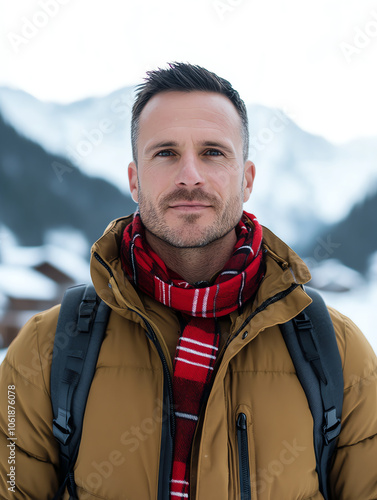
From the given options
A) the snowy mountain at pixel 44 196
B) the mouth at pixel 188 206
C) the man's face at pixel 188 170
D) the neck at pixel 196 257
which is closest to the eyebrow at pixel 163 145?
the man's face at pixel 188 170

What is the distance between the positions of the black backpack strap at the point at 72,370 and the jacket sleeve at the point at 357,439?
884mm

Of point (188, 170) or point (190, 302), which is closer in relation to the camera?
point (190, 302)

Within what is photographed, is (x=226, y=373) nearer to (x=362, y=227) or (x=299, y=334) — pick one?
→ (x=299, y=334)

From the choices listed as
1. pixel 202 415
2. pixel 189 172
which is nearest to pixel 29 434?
pixel 202 415

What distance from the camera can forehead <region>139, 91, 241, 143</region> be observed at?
1.57 metres

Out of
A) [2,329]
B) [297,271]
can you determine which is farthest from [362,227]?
[297,271]

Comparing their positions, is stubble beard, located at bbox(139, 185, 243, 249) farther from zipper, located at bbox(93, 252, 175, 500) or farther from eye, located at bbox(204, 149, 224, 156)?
zipper, located at bbox(93, 252, 175, 500)

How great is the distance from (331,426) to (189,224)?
87cm

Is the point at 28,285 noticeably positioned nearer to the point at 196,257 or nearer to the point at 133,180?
the point at 133,180

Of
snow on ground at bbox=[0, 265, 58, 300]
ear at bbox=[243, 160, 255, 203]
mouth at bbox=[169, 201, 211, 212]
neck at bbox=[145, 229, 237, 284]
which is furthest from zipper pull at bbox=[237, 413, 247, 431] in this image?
snow on ground at bbox=[0, 265, 58, 300]

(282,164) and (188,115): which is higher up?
(282,164)

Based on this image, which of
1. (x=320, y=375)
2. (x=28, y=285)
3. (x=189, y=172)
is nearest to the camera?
(x=320, y=375)

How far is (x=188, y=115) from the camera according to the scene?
1.59 meters

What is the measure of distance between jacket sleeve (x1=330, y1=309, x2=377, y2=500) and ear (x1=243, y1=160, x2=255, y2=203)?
2.74 feet
